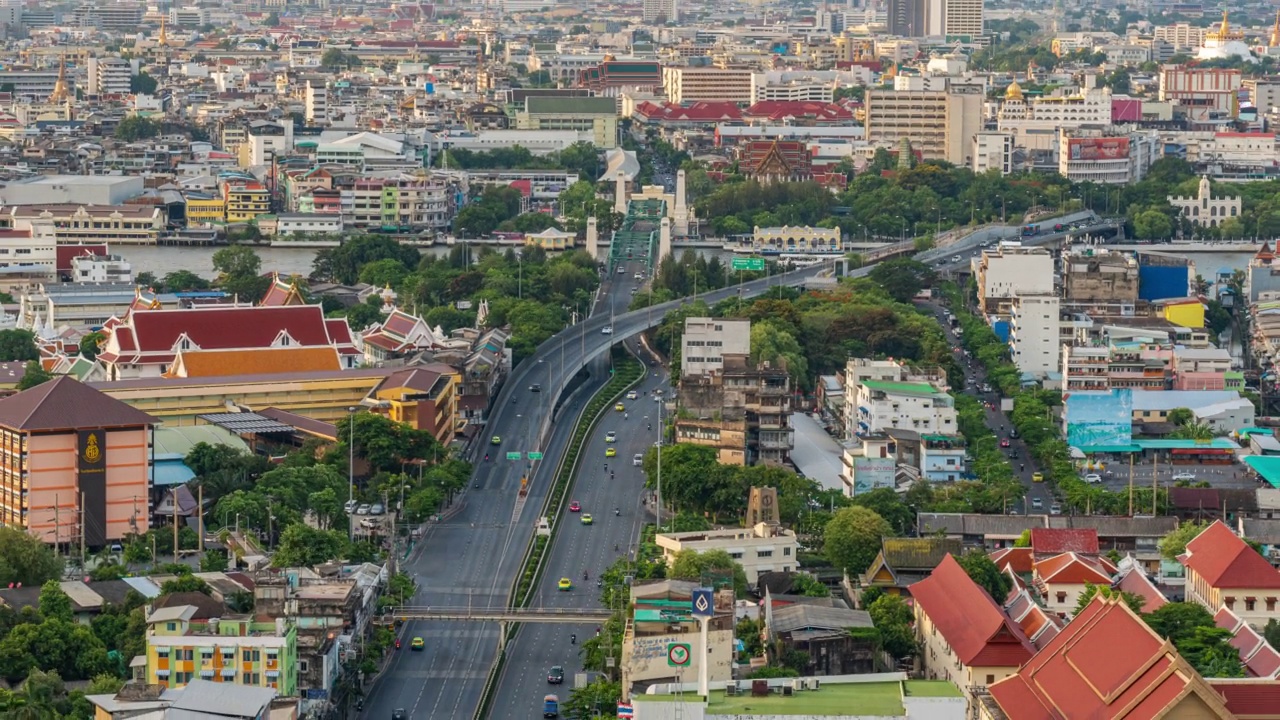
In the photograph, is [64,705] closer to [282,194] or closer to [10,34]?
[282,194]

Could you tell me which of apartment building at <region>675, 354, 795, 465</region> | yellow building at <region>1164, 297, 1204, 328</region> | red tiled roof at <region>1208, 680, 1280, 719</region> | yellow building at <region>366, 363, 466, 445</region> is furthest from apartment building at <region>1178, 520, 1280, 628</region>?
yellow building at <region>1164, 297, 1204, 328</region>

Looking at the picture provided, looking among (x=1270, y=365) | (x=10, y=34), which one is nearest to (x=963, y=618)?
(x=1270, y=365)

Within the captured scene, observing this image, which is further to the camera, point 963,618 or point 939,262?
point 939,262

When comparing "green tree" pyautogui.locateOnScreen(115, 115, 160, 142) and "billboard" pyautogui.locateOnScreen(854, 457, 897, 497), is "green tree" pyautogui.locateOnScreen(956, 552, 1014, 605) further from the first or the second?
"green tree" pyautogui.locateOnScreen(115, 115, 160, 142)

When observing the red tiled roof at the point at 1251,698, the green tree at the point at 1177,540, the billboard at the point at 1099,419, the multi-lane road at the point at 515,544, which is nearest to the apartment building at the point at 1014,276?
the multi-lane road at the point at 515,544

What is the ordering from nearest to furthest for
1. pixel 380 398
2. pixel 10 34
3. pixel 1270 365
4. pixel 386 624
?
pixel 386 624
pixel 380 398
pixel 1270 365
pixel 10 34

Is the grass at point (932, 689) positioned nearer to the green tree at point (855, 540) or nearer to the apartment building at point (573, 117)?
the green tree at point (855, 540)

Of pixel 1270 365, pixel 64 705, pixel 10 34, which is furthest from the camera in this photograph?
pixel 10 34
